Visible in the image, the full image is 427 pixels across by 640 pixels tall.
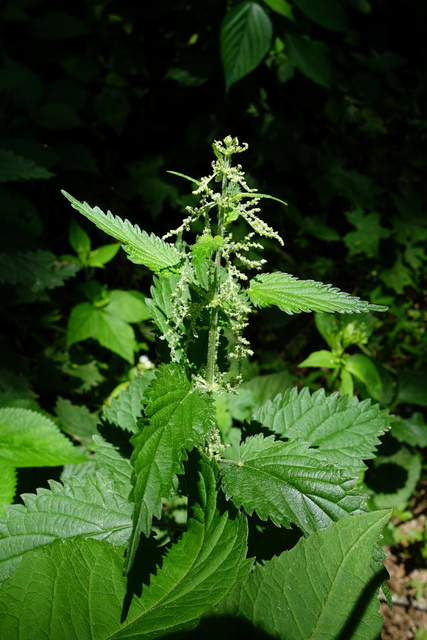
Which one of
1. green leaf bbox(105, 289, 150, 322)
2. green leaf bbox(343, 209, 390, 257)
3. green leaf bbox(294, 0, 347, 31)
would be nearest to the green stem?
green leaf bbox(105, 289, 150, 322)

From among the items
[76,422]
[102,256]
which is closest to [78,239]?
[102,256]

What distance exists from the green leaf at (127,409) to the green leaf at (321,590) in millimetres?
586

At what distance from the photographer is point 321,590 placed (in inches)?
33.9

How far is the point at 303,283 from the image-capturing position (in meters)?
1.06

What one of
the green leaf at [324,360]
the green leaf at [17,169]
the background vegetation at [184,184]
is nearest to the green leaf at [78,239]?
the background vegetation at [184,184]

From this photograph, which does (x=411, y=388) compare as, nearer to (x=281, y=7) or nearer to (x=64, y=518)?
(x=64, y=518)

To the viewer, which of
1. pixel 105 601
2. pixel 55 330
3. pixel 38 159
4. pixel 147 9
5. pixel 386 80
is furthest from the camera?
pixel 386 80

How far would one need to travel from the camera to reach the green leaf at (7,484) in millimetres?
1377

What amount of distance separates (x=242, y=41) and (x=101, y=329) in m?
1.73

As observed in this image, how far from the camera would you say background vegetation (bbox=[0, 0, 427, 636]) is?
2.50m

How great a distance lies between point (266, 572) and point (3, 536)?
69cm

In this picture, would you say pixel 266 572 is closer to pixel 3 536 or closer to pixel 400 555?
pixel 3 536

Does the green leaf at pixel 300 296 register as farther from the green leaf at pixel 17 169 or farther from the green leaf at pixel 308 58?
the green leaf at pixel 308 58

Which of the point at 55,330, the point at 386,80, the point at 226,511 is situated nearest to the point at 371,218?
the point at 386,80
